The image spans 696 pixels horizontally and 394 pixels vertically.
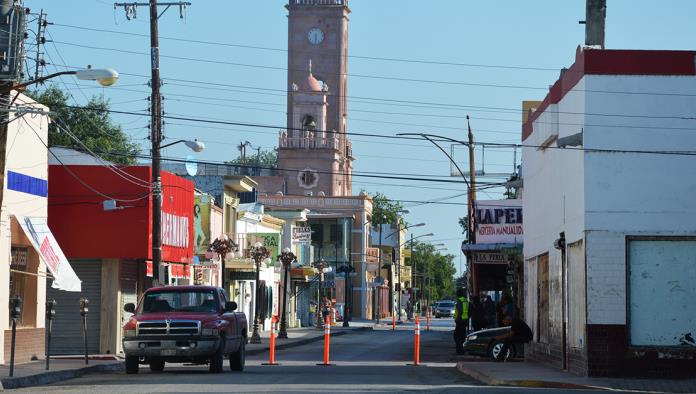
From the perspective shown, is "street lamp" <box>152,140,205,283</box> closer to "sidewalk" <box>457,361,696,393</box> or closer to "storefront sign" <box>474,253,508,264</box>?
"sidewalk" <box>457,361,696,393</box>

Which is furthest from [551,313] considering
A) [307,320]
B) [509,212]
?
[307,320]

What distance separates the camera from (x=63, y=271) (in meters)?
32.2

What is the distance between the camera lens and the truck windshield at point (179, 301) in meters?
28.6

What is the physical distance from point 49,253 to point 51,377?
6024mm

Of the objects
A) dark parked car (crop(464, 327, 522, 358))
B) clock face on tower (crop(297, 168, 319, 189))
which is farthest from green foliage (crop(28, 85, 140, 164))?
dark parked car (crop(464, 327, 522, 358))

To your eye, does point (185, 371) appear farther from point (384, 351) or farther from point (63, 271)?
point (384, 351)

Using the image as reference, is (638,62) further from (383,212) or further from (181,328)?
(383,212)

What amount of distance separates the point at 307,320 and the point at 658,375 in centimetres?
6049

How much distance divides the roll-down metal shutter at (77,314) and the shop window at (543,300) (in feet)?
42.1

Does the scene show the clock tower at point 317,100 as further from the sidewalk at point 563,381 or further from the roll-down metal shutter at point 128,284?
the sidewalk at point 563,381

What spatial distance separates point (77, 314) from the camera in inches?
1549

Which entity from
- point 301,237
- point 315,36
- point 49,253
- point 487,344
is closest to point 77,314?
point 49,253

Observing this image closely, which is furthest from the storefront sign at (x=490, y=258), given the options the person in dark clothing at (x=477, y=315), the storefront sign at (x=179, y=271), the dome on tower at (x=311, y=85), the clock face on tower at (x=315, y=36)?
the clock face on tower at (x=315, y=36)

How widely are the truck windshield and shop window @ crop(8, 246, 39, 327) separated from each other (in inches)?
189
